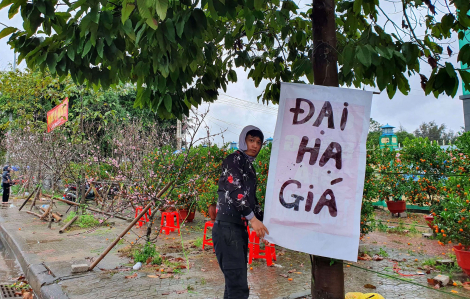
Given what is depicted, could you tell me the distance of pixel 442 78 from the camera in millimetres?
2836

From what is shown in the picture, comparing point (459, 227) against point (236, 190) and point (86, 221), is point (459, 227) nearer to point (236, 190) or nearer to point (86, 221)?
point (236, 190)

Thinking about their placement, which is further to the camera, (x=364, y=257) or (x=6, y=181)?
(x=6, y=181)

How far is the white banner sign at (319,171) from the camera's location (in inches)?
103

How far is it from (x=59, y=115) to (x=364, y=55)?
853 centimetres

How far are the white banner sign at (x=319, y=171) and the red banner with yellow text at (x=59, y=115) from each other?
719 cm

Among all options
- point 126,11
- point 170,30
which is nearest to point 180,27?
point 170,30

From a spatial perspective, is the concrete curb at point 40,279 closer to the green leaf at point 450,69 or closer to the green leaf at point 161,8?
the green leaf at point 161,8

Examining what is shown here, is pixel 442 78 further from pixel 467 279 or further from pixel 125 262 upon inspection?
pixel 125 262

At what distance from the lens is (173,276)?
5129 millimetres

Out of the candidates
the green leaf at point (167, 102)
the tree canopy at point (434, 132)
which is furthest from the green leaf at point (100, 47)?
the tree canopy at point (434, 132)

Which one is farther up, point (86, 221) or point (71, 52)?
point (71, 52)

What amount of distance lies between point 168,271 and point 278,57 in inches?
134

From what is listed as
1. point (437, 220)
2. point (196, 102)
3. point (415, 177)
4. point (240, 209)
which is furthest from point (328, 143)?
point (415, 177)

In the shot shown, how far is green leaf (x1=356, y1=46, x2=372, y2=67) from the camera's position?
2.40 metres
